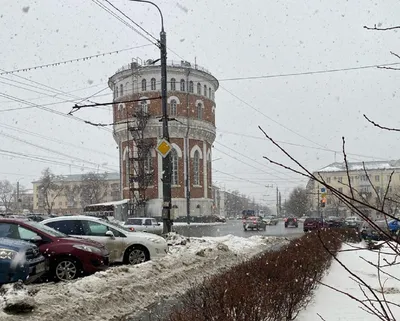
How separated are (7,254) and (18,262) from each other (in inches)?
9.9

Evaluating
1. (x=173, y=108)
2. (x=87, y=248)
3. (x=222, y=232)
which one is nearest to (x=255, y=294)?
(x=87, y=248)

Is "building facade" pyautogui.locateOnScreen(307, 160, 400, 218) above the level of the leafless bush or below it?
above

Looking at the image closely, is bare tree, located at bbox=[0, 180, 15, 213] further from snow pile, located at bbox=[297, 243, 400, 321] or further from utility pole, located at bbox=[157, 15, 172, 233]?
snow pile, located at bbox=[297, 243, 400, 321]

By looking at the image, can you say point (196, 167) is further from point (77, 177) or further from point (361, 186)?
point (77, 177)

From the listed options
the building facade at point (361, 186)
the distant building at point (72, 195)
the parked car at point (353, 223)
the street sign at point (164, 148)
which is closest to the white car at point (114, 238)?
the street sign at point (164, 148)

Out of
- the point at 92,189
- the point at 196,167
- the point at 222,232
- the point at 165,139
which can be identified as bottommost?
the point at 222,232

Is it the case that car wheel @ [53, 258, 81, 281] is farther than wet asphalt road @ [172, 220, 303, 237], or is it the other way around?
wet asphalt road @ [172, 220, 303, 237]

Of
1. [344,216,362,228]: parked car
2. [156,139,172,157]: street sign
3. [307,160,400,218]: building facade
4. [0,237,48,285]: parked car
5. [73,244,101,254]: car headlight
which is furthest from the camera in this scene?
[344,216,362,228]: parked car

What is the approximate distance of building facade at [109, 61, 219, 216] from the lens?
6012 cm

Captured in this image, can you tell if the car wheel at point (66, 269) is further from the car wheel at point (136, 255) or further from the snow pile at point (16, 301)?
the snow pile at point (16, 301)

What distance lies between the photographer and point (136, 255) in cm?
1448

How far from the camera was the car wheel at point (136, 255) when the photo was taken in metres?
14.4

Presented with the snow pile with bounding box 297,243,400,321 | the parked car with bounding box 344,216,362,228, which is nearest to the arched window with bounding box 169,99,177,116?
the parked car with bounding box 344,216,362,228

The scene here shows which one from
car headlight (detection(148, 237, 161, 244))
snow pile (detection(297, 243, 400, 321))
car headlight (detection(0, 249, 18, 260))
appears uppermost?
car headlight (detection(0, 249, 18, 260))
